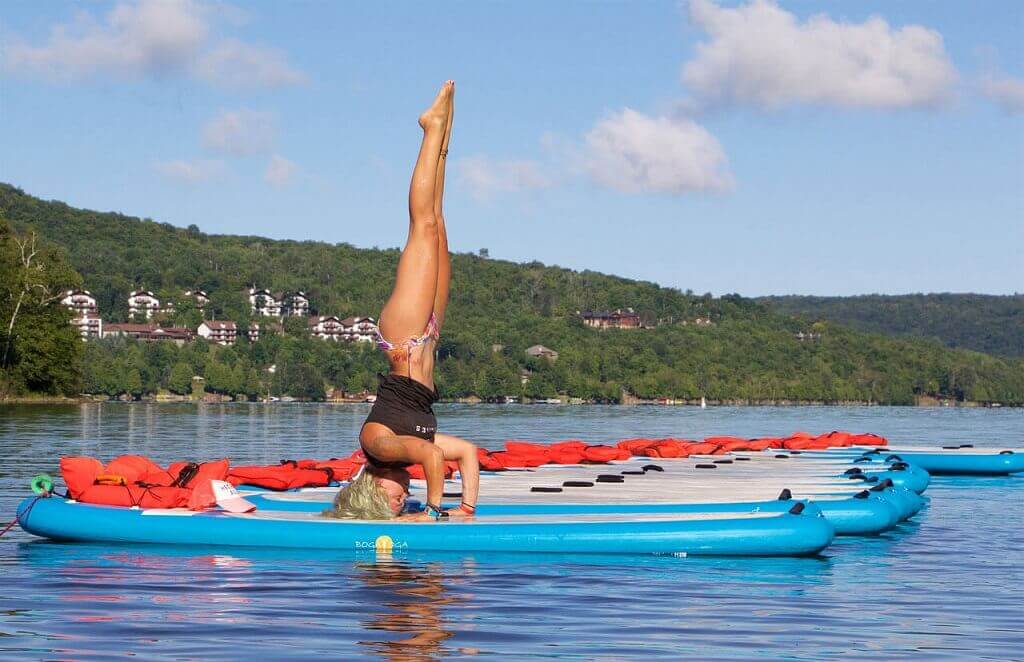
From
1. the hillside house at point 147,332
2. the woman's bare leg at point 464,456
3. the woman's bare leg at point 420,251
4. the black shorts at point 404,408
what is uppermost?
the hillside house at point 147,332

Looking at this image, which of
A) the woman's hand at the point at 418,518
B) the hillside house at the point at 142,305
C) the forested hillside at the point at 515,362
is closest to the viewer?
the woman's hand at the point at 418,518

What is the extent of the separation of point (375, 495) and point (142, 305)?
185m

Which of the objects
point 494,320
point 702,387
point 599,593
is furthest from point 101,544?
point 494,320

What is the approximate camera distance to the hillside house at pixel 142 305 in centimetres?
19138

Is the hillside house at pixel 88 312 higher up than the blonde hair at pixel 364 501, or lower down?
higher up

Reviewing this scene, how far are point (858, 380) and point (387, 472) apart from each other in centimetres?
18642

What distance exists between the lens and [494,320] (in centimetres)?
19488

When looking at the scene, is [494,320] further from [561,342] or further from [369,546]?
[369,546]

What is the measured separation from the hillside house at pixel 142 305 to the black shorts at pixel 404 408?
183955mm

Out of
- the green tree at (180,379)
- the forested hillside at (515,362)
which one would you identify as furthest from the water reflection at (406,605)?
the green tree at (180,379)

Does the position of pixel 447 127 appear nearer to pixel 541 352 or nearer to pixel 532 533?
pixel 532 533

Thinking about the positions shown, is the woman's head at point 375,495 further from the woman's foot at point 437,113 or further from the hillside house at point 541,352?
the hillside house at point 541,352

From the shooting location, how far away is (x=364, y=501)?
13.5m

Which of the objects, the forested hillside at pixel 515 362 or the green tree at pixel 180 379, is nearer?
the green tree at pixel 180 379
